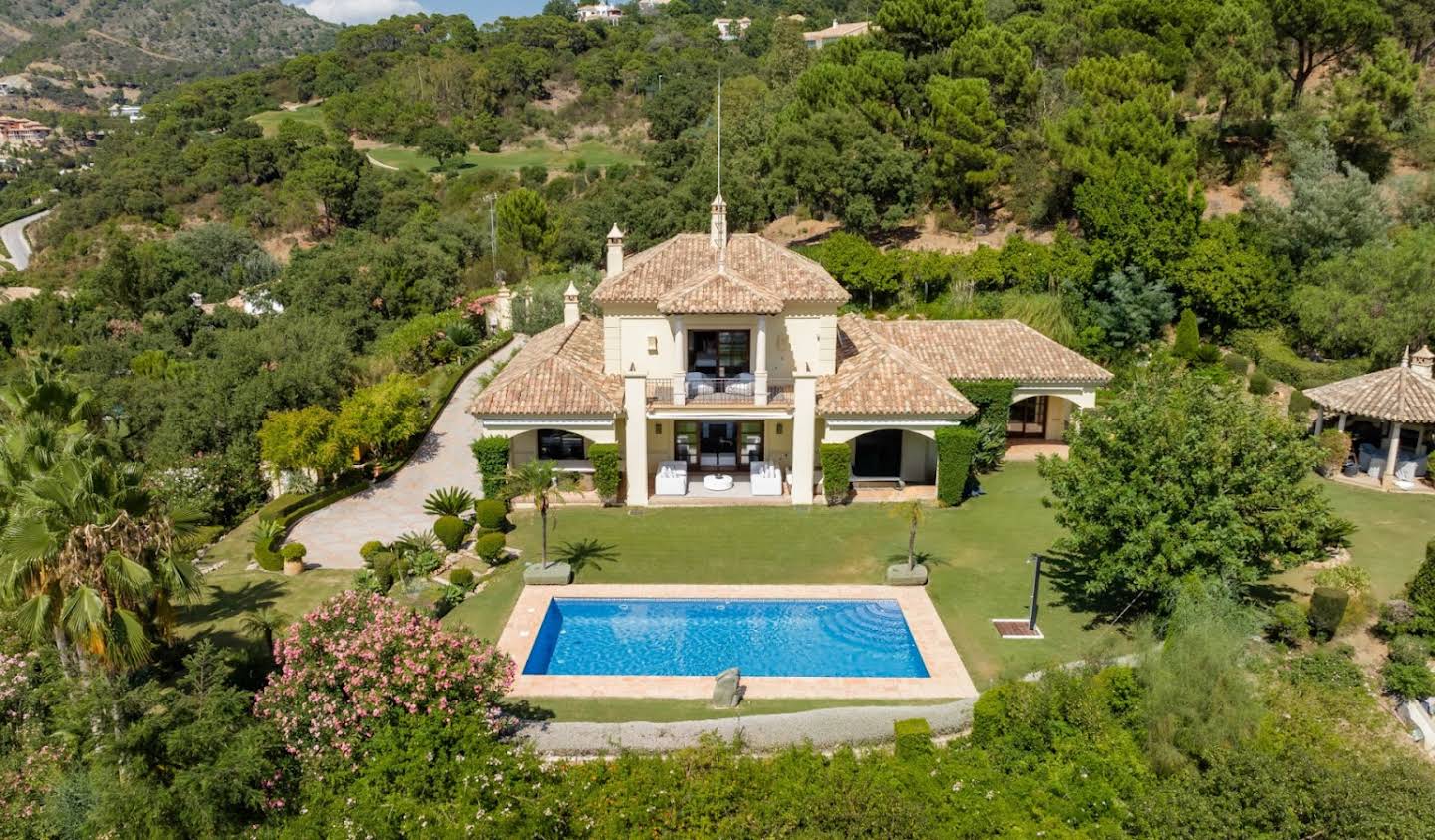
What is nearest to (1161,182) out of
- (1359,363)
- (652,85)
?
(1359,363)

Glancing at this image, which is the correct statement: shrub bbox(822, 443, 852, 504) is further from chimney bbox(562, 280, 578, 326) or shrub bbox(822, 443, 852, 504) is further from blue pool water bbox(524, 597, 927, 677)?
chimney bbox(562, 280, 578, 326)

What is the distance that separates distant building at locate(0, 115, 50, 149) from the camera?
594 feet

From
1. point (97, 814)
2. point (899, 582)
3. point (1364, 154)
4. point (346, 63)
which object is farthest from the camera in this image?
point (346, 63)

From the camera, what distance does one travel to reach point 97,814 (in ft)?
44.3

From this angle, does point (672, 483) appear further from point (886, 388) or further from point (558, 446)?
point (886, 388)

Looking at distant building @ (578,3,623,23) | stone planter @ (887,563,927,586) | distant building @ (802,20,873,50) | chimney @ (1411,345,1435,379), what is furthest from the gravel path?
distant building @ (578,3,623,23)

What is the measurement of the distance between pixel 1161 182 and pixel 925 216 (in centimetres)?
1673

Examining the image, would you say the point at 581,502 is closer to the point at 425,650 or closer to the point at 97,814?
the point at 425,650

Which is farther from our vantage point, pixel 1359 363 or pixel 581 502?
pixel 1359 363

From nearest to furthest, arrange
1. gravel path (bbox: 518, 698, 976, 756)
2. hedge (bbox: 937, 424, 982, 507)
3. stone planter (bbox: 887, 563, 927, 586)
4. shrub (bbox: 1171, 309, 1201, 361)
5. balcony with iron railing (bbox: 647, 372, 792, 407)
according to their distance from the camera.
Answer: gravel path (bbox: 518, 698, 976, 756) < stone planter (bbox: 887, 563, 927, 586) < hedge (bbox: 937, 424, 982, 507) < balcony with iron railing (bbox: 647, 372, 792, 407) < shrub (bbox: 1171, 309, 1201, 361)

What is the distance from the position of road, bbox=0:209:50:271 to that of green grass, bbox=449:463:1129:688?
99468 mm

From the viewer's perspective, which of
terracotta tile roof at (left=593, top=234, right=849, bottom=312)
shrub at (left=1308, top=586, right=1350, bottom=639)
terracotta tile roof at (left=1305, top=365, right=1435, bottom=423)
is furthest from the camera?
terracotta tile roof at (left=593, top=234, right=849, bottom=312)

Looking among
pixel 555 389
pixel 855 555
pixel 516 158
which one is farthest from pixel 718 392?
pixel 516 158

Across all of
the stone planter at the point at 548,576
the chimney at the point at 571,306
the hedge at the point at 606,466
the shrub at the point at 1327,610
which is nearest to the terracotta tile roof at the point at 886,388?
the hedge at the point at 606,466
